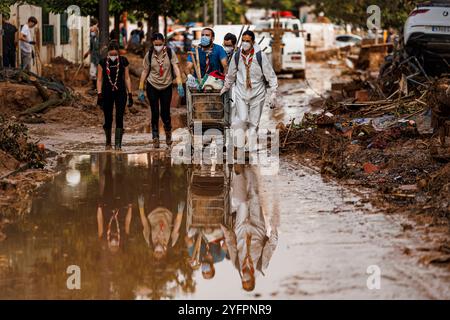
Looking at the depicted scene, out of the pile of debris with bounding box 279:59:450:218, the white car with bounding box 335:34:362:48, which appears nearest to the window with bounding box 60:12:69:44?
the pile of debris with bounding box 279:59:450:218

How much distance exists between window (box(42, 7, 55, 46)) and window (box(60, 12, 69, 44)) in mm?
1259

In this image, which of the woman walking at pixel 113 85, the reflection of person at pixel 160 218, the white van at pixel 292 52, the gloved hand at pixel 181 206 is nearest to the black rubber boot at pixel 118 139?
the woman walking at pixel 113 85

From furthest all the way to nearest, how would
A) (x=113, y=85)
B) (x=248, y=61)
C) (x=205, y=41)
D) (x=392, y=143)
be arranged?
1. (x=113, y=85)
2. (x=205, y=41)
3. (x=248, y=61)
4. (x=392, y=143)

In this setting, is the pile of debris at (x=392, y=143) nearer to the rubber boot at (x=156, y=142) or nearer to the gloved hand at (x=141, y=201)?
the rubber boot at (x=156, y=142)

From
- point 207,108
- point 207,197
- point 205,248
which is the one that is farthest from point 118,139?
point 205,248

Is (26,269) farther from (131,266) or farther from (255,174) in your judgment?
(255,174)

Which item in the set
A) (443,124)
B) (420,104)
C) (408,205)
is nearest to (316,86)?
(420,104)

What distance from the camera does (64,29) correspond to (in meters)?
35.8

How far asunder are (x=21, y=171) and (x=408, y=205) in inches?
201

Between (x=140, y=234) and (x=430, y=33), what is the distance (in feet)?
41.5

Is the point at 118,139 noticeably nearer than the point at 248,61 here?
No

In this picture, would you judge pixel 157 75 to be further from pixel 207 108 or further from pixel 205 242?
pixel 205 242

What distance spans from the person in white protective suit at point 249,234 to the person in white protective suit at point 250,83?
8.00ft

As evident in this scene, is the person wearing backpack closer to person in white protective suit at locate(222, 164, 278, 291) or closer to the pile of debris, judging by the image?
the pile of debris
